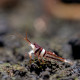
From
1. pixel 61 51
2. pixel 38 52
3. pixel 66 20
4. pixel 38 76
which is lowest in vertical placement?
pixel 66 20

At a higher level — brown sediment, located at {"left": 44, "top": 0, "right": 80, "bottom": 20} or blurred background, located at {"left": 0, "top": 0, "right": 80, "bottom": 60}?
brown sediment, located at {"left": 44, "top": 0, "right": 80, "bottom": 20}

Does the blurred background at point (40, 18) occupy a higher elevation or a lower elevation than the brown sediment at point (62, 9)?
lower

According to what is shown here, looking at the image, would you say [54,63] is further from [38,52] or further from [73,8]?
[73,8]

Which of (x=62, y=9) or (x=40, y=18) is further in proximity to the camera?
(x=62, y=9)

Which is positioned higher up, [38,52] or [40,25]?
[38,52]

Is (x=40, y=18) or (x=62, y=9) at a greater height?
(x=62, y=9)

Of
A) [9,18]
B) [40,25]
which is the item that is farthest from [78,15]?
[9,18]

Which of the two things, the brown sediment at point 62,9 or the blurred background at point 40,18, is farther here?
the brown sediment at point 62,9

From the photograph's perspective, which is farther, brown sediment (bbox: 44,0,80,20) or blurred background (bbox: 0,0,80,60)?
brown sediment (bbox: 44,0,80,20)
